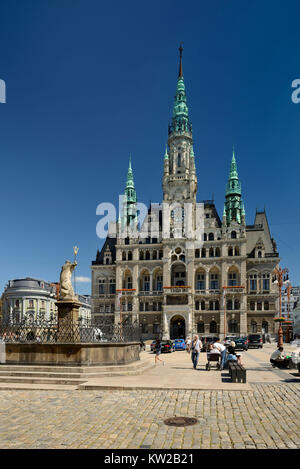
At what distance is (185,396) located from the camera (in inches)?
520

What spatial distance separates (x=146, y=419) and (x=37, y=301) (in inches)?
3161

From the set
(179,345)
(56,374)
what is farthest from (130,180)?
(56,374)

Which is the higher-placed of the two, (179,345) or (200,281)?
(200,281)

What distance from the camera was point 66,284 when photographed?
2145 cm

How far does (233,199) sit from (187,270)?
16754mm

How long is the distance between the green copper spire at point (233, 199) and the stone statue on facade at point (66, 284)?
55.8 m

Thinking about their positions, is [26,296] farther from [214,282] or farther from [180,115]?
[180,115]

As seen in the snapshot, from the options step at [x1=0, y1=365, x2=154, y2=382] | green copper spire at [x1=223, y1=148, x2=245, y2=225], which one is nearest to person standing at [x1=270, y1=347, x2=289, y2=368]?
step at [x1=0, y1=365, x2=154, y2=382]

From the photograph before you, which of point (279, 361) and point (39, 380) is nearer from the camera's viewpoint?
point (39, 380)

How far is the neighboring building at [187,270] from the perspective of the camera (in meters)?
71.6

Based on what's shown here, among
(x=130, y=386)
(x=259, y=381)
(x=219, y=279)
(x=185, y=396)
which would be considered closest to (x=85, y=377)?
(x=130, y=386)

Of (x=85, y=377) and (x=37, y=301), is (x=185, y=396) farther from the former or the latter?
(x=37, y=301)

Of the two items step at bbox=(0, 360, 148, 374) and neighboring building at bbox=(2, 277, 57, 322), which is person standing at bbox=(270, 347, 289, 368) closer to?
step at bbox=(0, 360, 148, 374)
